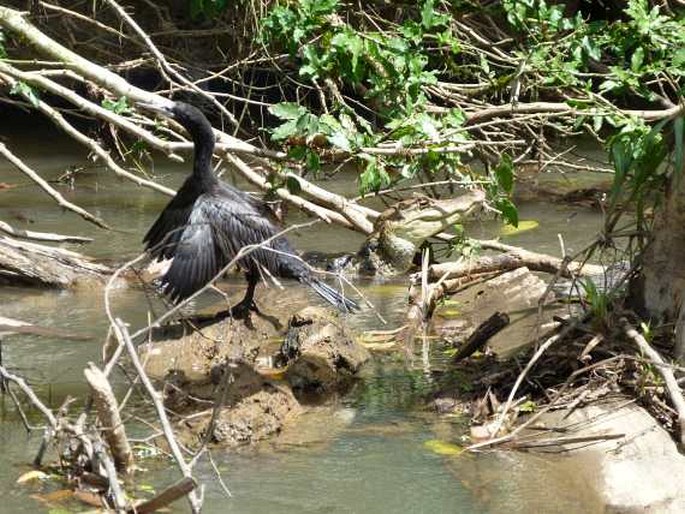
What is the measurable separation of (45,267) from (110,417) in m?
3.47

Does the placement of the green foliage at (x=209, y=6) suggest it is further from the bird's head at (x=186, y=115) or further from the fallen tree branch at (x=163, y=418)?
the fallen tree branch at (x=163, y=418)

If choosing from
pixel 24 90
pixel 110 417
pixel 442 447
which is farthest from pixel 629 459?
pixel 24 90

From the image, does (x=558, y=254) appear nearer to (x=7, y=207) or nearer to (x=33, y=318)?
(x=33, y=318)

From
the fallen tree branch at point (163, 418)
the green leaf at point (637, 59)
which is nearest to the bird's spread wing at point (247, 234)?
the fallen tree branch at point (163, 418)

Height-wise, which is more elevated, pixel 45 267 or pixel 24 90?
pixel 24 90

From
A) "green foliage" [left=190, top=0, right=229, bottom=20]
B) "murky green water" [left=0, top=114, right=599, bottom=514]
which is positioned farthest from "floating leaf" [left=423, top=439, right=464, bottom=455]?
"green foliage" [left=190, top=0, right=229, bottom=20]

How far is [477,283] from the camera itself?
7195 mm

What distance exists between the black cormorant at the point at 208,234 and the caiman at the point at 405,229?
1.35 metres

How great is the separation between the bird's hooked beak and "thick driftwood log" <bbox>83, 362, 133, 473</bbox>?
97.2 inches

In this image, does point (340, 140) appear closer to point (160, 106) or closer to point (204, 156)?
point (204, 156)

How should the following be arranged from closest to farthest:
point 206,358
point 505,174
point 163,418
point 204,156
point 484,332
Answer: point 163,418, point 484,332, point 206,358, point 204,156, point 505,174

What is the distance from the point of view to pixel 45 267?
7.53 meters

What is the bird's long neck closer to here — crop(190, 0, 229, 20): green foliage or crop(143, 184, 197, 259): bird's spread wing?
crop(143, 184, 197, 259): bird's spread wing

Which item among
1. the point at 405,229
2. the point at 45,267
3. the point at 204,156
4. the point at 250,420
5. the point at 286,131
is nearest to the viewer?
the point at 250,420
